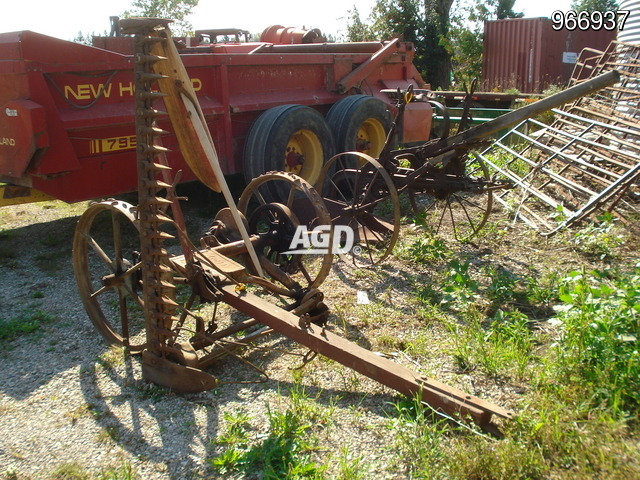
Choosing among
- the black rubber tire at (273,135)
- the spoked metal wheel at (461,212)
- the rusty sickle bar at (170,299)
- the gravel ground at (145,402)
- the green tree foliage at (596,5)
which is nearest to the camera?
the gravel ground at (145,402)

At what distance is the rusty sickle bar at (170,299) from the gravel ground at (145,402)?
0.18 m

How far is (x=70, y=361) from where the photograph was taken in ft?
11.2

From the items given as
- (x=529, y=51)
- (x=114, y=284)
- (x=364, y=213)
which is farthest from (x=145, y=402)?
(x=529, y=51)

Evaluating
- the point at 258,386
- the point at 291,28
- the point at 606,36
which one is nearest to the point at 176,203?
the point at 258,386

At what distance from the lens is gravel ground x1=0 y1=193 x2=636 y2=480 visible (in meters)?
2.54

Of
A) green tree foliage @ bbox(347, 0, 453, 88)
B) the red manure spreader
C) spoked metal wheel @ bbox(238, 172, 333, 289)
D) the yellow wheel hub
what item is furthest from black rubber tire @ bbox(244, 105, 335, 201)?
green tree foliage @ bbox(347, 0, 453, 88)

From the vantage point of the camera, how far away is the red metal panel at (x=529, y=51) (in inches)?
621

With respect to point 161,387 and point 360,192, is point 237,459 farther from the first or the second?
point 360,192

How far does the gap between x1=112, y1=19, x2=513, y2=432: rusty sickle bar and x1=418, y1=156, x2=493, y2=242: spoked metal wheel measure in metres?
2.45

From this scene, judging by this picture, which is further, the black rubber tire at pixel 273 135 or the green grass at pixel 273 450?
the black rubber tire at pixel 273 135

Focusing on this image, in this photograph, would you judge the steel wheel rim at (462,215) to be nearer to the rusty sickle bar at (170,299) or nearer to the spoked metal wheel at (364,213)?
the spoked metal wheel at (364,213)

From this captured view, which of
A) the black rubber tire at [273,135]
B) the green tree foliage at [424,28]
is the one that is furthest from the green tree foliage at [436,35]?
the black rubber tire at [273,135]

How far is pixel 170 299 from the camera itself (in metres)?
2.96

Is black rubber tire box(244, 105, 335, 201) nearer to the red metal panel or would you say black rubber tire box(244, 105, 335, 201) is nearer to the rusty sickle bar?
the rusty sickle bar
